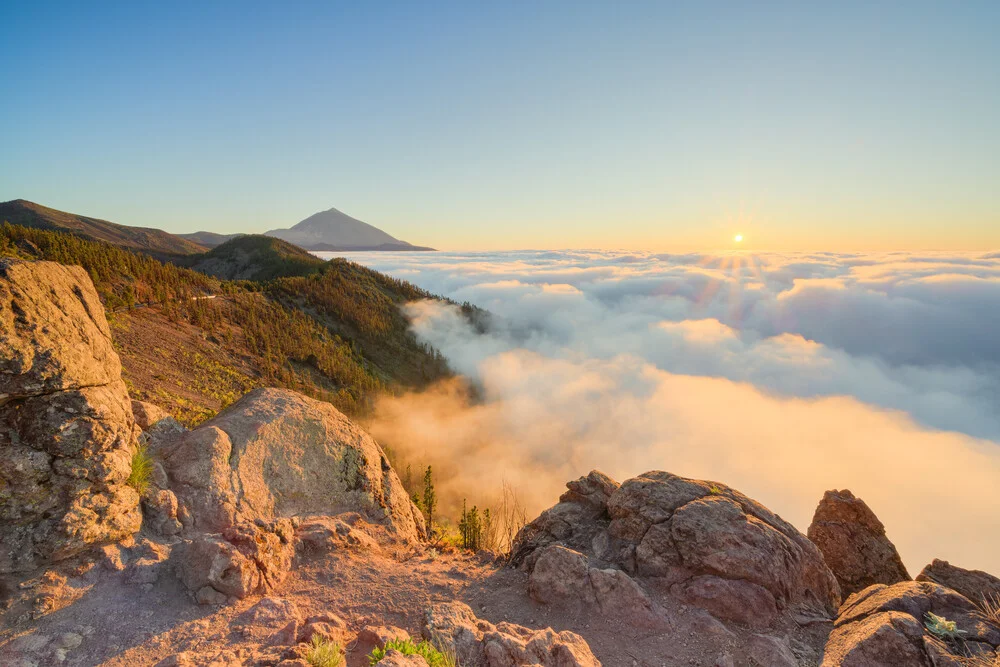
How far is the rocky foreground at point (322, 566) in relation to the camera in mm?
6508

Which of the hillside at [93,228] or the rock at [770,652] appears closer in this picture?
the rock at [770,652]

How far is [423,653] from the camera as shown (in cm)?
607

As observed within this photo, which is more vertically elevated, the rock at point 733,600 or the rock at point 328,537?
the rock at point 328,537

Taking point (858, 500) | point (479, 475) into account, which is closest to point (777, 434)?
point (479, 475)

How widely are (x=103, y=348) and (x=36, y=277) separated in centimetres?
179

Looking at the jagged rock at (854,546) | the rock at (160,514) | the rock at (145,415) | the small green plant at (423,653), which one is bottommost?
the jagged rock at (854,546)

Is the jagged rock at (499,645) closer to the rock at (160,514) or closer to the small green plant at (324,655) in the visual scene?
the small green plant at (324,655)

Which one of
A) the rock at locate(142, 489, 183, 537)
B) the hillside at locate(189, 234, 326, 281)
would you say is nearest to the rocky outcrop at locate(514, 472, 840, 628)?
the rock at locate(142, 489, 183, 537)

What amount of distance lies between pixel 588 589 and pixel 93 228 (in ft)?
775

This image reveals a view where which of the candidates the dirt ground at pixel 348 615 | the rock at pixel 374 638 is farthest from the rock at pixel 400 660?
the dirt ground at pixel 348 615

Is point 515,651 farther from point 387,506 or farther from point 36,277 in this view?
point 36,277

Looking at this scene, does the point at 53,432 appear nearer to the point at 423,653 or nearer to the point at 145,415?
the point at 145,415

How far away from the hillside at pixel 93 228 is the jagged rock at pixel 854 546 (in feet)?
570

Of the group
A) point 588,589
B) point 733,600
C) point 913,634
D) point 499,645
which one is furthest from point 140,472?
point 913,634
